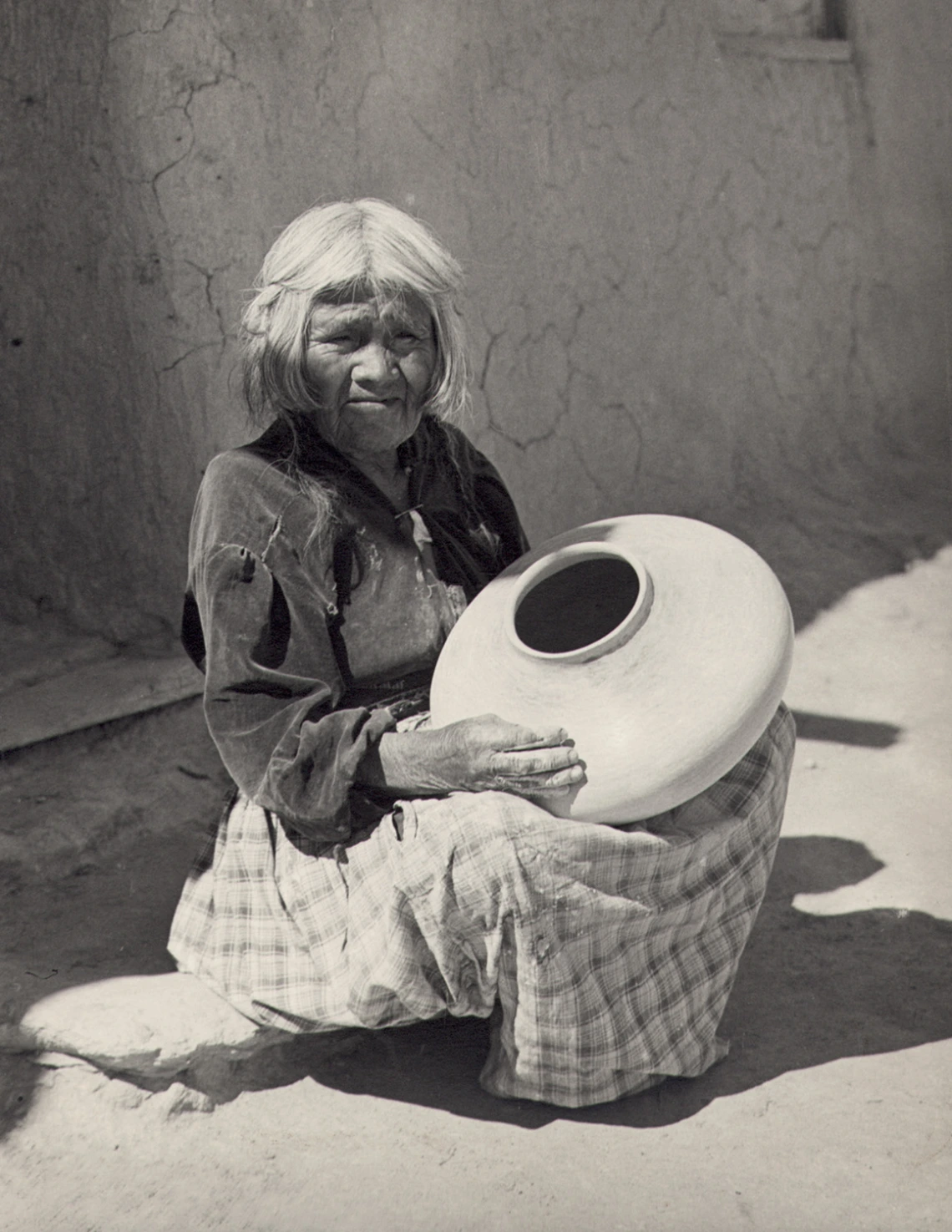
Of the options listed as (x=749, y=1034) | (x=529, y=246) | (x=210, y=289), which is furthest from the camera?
(x=529, y=246)

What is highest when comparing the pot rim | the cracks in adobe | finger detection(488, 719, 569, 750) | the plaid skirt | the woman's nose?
the woman's nose

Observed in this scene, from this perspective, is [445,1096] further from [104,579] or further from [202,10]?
[202,10]

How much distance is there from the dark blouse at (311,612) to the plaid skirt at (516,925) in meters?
0.14

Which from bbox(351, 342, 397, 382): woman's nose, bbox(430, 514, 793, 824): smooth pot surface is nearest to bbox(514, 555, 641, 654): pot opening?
bbox(430, 514, 793, 824): smooth pot surface

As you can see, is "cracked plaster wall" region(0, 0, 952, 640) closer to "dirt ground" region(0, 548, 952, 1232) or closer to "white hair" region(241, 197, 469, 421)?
"dirt ground" region(0, 548, 952, 1232)

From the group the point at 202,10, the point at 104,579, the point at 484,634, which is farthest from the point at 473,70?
the point at 484,634

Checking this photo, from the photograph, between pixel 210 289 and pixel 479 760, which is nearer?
pixel 479 760

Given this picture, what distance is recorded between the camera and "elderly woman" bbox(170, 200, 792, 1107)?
85.0 inches

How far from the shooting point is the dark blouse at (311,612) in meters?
2.23

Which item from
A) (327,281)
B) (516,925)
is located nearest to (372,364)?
(327,281)

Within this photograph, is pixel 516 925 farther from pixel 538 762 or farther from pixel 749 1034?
pixel 749 1034

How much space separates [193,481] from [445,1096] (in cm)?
179

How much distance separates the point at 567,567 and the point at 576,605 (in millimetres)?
90

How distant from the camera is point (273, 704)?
225 centimetres
